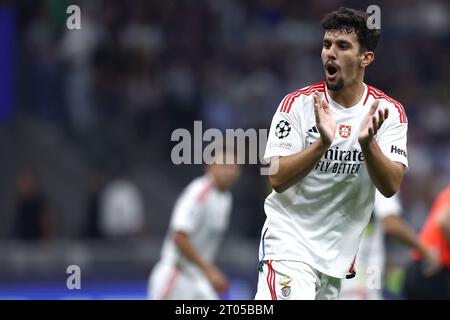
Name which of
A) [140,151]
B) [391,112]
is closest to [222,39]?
[140,151]

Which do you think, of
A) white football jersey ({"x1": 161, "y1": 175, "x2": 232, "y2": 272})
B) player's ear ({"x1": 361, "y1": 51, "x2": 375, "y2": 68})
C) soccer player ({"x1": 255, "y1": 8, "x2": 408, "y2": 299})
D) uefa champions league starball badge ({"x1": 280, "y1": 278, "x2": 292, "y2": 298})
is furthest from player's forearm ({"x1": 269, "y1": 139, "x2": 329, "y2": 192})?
white football jersey ({"x1": 161, "y1": 175, "x2": 232, "y2": 272})

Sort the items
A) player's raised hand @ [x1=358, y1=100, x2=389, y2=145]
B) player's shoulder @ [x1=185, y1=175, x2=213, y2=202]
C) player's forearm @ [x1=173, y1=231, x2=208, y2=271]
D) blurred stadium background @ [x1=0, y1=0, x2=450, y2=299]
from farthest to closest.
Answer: blurred stadium background @ [x1=0, y1=0, x2=450, y2=299]
player's shoulder @ [x1=185, y1=175, x2=213, y2=202]
player's forearm @ [x1=173, y1=231, x2=208, y2=271]
player's raised hand @ [x1=358, y1=100, x2=389, y2=145]

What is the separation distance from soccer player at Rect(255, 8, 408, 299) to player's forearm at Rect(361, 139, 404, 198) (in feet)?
0.03

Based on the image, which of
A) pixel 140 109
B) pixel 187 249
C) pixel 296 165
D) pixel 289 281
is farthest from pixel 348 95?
pixel 140 109

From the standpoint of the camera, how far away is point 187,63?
18078mm

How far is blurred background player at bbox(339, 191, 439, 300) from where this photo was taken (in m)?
9.03

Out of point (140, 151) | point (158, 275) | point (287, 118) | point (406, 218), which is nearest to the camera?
point (287, 118)

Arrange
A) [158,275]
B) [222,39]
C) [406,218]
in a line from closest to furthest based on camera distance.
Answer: [158,275], [406,218], [222,39]

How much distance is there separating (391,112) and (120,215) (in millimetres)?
9940

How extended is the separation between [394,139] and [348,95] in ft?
1.23

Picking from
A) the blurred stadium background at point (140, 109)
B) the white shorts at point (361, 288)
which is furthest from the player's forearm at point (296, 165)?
the blurred stadium background at point (140, 109)

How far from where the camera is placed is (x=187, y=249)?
29.4 feet

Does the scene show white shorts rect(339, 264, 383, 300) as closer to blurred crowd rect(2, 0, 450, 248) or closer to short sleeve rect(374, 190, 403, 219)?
Result: short sleeve rect(374, 190, 403, 219)
